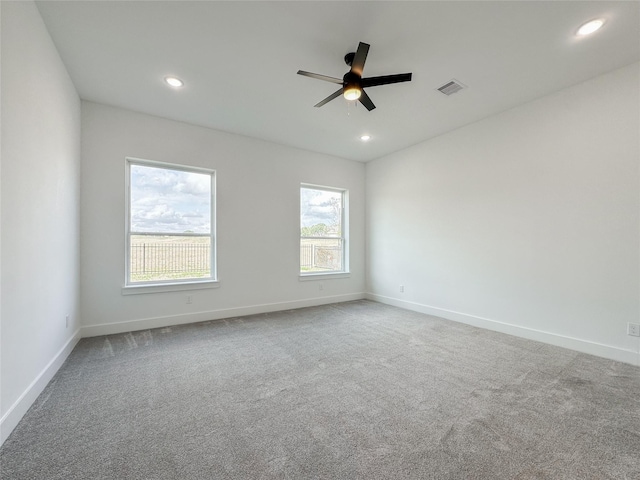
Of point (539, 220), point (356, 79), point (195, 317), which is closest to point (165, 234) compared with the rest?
point (195, 317)

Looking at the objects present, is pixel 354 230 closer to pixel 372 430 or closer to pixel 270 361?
pixel 270 361

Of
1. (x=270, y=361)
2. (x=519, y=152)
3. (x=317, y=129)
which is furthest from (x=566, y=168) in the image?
(x=270, y=361)

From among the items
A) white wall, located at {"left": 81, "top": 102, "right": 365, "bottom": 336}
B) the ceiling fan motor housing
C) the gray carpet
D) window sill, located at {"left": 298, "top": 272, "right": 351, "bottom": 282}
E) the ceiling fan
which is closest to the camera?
the gray carpet

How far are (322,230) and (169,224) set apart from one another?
2.68m

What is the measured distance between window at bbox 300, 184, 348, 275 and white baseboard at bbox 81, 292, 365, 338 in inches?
22.3

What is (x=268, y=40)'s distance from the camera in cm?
240

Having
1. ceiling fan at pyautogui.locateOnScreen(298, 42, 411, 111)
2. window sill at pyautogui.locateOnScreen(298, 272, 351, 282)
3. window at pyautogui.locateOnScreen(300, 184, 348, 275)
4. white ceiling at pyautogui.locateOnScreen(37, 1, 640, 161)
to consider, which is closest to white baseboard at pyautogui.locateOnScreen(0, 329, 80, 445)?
white ceiling at pyautogui.locateOnScreen(37, 1, 640, 161)

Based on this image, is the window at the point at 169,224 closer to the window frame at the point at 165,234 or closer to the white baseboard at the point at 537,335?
the window frame at the point at 165,234

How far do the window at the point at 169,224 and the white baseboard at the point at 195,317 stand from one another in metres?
0.51

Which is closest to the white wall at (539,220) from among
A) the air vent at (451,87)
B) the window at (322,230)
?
the air vent at (451,87)

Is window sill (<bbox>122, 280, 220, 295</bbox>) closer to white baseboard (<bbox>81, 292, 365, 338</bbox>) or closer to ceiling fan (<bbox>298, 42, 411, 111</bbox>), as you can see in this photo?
white baseboard (<bbox>81, 292, 365, 338</bbox>)

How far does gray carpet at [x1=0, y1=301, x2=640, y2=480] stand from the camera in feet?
4.77

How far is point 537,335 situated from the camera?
3316mm

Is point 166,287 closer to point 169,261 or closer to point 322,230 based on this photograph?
point 169,261
